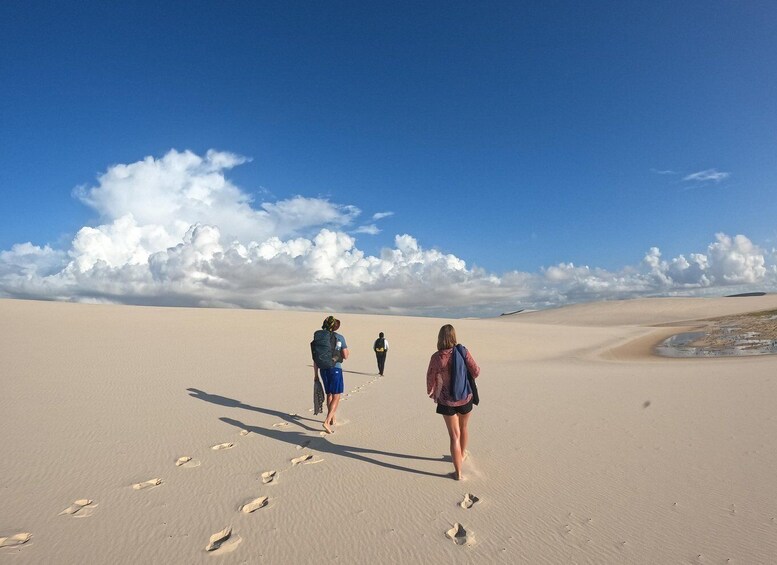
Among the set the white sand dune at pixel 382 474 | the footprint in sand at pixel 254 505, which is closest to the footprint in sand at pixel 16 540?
the white sand dune at pixel 382 474

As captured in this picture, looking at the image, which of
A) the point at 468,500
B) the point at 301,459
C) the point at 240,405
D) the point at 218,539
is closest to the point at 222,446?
the point at 301,459

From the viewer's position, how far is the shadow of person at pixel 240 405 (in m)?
8.28

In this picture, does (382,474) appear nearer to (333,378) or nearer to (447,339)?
(447,339)

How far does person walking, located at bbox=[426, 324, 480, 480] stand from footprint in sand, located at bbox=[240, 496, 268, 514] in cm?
220

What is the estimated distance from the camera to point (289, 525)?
4027 millimetres

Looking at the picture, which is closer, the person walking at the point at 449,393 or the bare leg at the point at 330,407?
the person walking at the point at 449,393

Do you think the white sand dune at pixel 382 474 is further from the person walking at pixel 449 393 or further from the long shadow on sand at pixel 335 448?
the person walking at pixel 449 393

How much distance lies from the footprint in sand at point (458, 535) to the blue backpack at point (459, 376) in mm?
1435

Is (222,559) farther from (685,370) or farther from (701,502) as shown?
(685,370)

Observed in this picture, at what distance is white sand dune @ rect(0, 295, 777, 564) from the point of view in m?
3.71

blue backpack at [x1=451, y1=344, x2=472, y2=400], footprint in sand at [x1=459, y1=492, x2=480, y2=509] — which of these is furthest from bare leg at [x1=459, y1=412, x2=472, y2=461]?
footprint in sand at [x1=459, y1=492, x2=480, y2=509]

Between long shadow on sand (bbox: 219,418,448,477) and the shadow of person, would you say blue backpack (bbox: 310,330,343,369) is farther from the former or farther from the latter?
the shadow of person

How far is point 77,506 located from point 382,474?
337 centimetres

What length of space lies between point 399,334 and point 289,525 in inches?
1245
